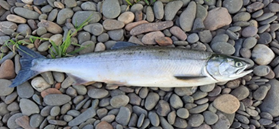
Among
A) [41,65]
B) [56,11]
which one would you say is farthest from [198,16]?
[41,65]

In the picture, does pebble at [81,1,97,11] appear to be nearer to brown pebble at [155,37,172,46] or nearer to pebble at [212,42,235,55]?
brown pebble at [155,37,172,46]

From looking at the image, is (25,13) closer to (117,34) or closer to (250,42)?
(117,34)

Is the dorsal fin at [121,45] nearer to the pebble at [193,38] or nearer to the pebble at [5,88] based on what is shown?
the pebble at [193,38]

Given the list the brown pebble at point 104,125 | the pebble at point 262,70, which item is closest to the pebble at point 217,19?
the pebble at point 262,70

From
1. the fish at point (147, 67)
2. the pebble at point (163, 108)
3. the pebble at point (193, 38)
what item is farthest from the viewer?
the pebble at point (193, 38)

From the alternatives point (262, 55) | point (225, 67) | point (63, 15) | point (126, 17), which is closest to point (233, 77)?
point (225, 67)

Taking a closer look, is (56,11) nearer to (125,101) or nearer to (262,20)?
(125,101)
